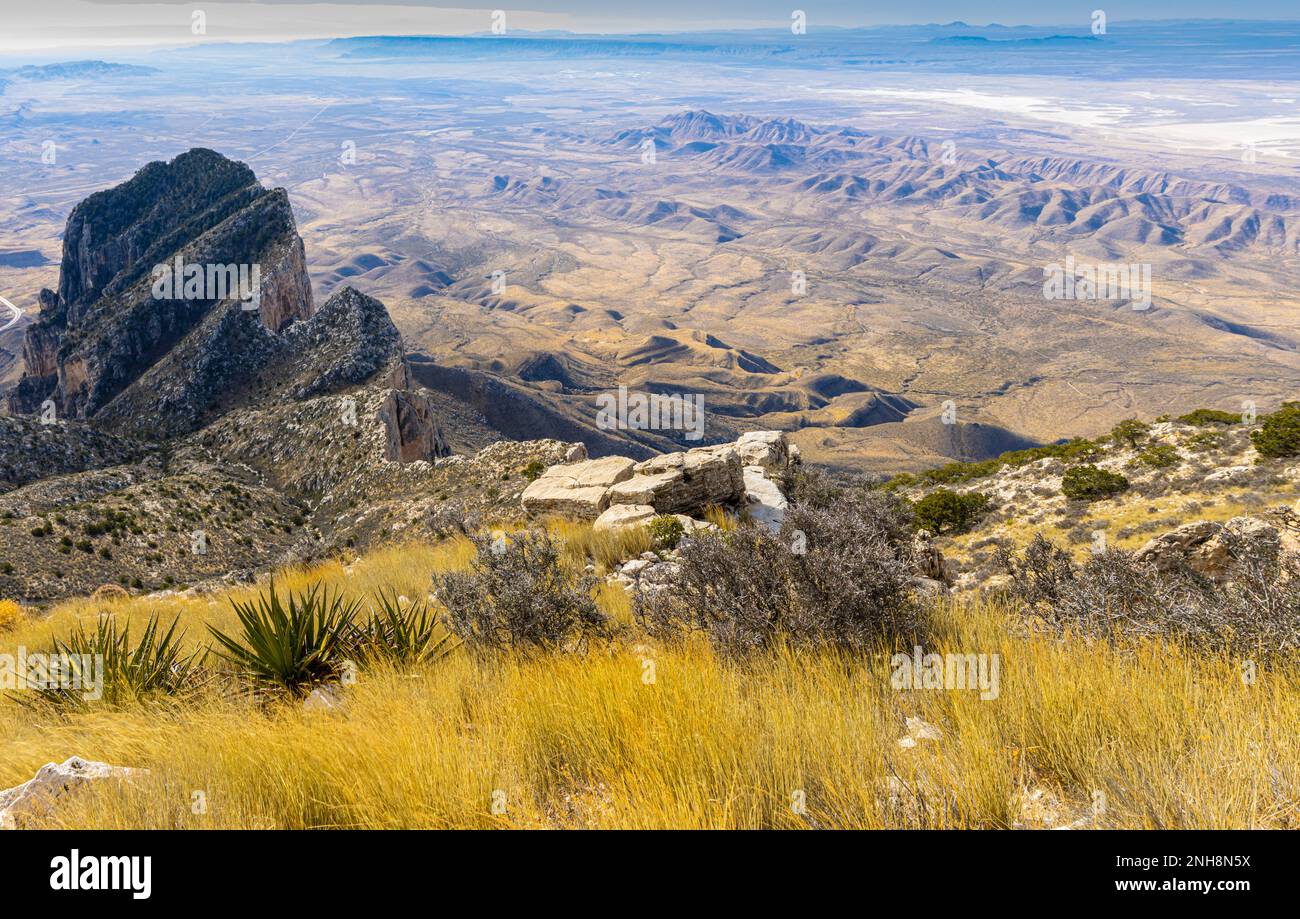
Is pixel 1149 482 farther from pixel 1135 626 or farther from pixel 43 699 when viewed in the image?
pixel 43 699

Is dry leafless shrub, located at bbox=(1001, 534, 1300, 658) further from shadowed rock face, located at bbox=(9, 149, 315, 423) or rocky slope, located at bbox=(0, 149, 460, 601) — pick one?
shadowed rock face, located at bbox=(9, 149, 315, 423)

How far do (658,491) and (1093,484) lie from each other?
10926 mm

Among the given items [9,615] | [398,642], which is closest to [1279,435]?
[398,642]

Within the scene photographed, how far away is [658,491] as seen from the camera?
13648mm

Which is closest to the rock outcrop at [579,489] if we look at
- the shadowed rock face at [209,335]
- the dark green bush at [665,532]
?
the dark green bush at [665,532]

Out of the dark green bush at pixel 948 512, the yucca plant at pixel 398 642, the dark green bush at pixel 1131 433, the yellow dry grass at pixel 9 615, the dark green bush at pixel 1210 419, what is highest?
the yucca plant at pixel 398 642

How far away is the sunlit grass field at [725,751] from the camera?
9.62 feet

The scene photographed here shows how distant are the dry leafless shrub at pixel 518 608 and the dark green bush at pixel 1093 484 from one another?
47.9 ft

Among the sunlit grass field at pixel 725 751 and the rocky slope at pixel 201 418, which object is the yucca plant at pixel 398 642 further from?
the rocky slope at pixel 201 418

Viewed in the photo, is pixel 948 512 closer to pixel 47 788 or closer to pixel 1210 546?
pixel 1210 546

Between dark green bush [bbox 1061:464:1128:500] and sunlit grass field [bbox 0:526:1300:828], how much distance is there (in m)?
13.7

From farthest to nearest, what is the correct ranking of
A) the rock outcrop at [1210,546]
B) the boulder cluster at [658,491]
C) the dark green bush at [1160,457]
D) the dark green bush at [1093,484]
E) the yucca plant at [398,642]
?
the dark green bush at [1160,457], the dark green bush at [1093,484], the boulder cluster at [658,491], the rock outcrop at [1210,546], the yucca plant at [398,642]

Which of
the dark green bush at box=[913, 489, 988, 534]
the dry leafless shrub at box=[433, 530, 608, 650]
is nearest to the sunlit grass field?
the dry leafless shrub at box=[433, 530, 608, 650]
